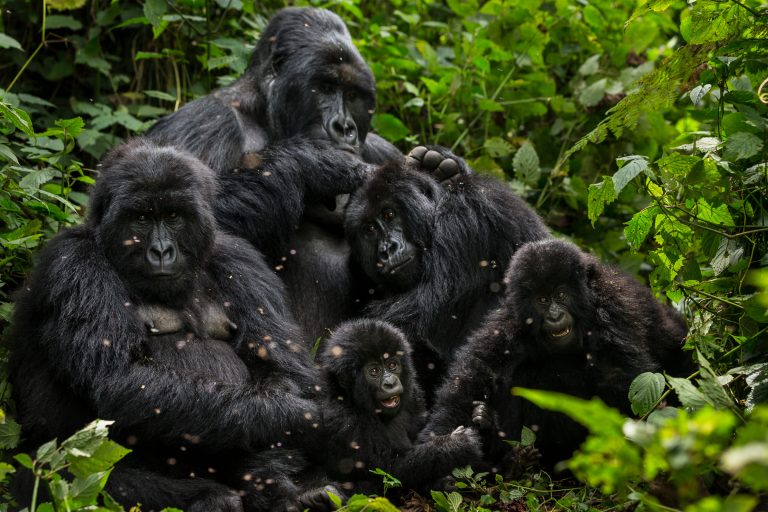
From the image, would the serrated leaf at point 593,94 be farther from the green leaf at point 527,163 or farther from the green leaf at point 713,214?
the green leaf at point 713,214

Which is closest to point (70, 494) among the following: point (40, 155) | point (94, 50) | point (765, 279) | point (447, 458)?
point (447, 458)

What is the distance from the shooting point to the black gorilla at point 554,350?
4203 millimetres

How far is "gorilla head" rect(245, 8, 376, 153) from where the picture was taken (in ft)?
18.5

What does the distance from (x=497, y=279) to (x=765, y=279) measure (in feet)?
11.0

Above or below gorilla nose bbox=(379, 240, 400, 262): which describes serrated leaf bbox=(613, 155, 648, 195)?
above

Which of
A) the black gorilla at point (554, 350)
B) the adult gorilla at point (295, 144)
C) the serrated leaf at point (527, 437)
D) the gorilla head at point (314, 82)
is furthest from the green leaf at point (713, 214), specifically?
the gorilla head at point (314, 82)

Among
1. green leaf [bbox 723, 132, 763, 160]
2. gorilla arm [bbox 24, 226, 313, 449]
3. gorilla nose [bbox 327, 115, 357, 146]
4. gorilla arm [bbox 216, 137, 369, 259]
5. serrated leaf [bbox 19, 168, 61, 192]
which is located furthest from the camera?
gorilla nose [bbox 327, 115, 357, 146]

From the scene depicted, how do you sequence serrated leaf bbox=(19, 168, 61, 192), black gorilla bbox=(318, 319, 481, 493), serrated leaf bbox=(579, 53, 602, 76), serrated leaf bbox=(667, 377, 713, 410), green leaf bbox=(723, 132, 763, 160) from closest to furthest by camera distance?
1. serrated leaf bbox=(667, 377, 713, 410)
2. green leaf bbox=(723, 132, 763, 160)
3. black gorilla bbox=(318, 319, 481, 493)
4. serrated leaf bbox=(19, 168, 61, 192)
5. serrated leaf bbox=(579, 53, 602, 76)

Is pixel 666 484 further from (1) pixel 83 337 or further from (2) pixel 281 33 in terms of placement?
(2) pixel 281 33

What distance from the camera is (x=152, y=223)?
4.00 meters

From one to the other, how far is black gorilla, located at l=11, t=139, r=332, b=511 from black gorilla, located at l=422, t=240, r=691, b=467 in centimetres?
75

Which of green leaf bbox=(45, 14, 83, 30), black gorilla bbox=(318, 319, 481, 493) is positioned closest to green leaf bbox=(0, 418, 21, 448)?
black gorilla bbox=(318, 319, 481, 493)

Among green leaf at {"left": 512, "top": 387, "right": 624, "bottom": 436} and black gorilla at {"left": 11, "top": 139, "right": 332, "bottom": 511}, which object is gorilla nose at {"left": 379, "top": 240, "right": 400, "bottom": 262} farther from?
green leaf at {"left": 512, "top": 387, "right": 624, "bottom": 436}

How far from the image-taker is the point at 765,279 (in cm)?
169
